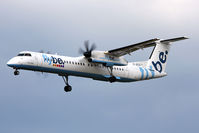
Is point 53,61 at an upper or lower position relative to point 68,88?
upper

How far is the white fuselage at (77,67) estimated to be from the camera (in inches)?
1240

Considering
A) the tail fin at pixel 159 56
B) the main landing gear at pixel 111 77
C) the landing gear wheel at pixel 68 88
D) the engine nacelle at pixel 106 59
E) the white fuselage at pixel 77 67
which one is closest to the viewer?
the white fuselage at pixel 77 67

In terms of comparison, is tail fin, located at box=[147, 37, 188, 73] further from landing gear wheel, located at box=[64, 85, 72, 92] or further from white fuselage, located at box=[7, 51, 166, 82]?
landing gear wheel, located at box=[64, 85, 72, 92]

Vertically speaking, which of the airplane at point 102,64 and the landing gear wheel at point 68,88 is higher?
the airplane at point 102,64

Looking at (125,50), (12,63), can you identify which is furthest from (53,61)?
(125,50)

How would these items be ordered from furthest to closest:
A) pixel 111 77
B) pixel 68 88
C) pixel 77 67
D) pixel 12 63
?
pixel 68 88, pixel 111 77, pixel 77 67, pixel 12 63

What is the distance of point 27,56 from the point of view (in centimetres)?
3169

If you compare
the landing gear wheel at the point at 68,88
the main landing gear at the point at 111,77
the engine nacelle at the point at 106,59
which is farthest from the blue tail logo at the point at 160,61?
the landing gear wheel at the point at 68,88

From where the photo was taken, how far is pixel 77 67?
33531 millimetres

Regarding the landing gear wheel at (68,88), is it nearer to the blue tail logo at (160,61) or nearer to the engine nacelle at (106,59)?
the engine nacelle at (106,59)

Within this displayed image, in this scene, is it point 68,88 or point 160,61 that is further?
point 160,61

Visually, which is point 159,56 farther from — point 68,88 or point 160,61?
point 68,88

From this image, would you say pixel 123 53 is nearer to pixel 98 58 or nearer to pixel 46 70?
pixel 98 58

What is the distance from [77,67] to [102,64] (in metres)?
2.31
